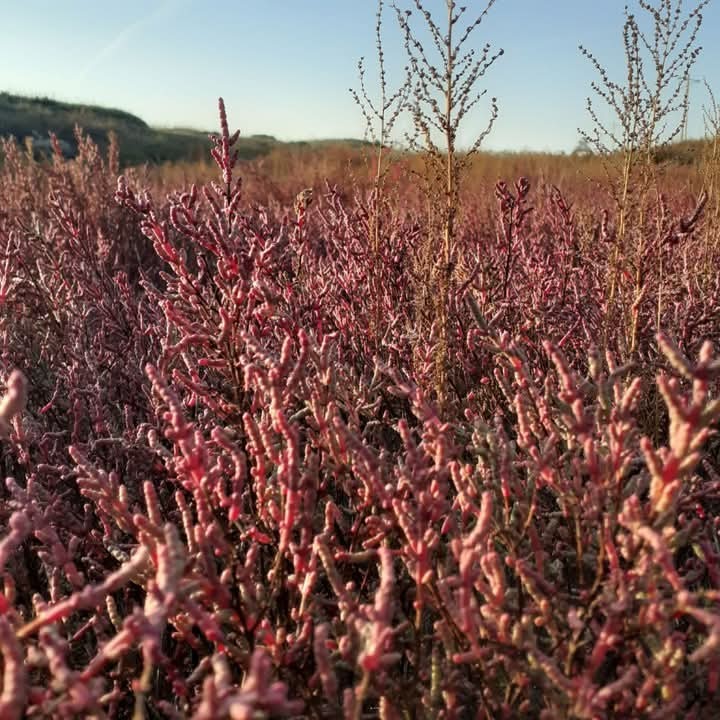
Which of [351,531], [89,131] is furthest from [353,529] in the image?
[89,131]

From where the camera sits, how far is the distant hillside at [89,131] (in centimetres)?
3384

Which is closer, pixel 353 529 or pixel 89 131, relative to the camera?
pixel 353 529

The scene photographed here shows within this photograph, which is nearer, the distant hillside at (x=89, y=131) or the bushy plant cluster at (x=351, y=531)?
the bushy plant cluster at (x=351, y=531)

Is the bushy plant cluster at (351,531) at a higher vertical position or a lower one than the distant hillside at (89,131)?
lower

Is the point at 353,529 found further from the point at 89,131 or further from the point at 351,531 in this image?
the point at 89,131

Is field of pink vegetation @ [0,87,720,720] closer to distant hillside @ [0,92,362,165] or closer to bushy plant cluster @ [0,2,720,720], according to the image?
bushy plant cluster @ [0,2,720,720]

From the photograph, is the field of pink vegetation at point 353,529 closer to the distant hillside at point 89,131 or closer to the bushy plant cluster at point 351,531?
the bushy plant cluster at point 351,531

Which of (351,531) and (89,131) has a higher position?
(89,131)

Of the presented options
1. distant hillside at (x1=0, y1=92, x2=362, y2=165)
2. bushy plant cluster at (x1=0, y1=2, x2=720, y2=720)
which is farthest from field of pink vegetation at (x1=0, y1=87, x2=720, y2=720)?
distant hillside at (x1=0, y1=92, x2=362, y2=165)

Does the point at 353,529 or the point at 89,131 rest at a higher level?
the point at 89,131

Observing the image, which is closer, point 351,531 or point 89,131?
point 351,531

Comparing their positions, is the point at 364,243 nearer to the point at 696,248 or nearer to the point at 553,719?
the point at 696,248

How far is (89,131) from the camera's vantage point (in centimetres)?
3791

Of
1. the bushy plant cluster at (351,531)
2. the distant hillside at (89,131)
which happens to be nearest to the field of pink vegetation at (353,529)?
the bushy plant cluster at (351,531)
